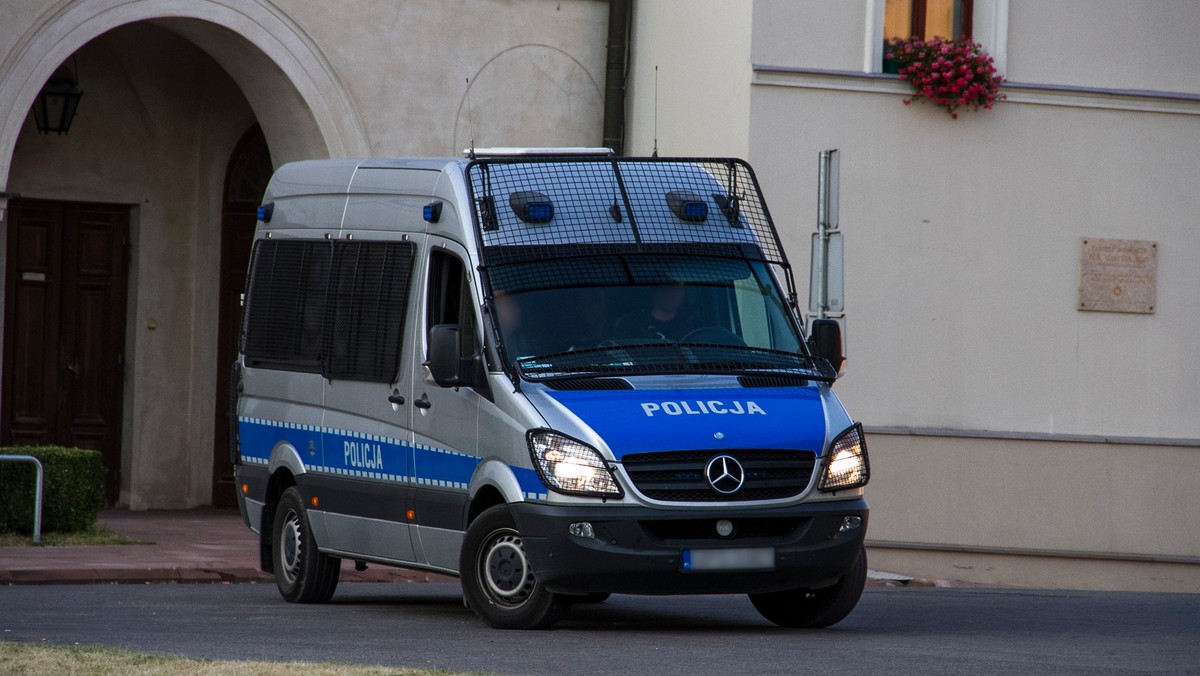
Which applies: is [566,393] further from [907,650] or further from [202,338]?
[202,338]

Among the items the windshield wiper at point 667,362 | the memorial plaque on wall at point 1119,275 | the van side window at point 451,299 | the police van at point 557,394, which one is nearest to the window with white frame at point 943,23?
the memorial plaque on wall at point 1119,275

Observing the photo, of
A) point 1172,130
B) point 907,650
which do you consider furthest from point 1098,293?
point 907,650

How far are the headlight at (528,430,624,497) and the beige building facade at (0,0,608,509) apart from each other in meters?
9.11

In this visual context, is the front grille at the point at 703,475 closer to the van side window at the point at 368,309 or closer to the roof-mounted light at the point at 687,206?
the roof-mounted light at the point at 687,206

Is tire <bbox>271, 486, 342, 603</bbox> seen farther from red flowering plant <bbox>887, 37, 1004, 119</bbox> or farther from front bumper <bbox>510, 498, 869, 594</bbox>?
red flowering plant <bbox>887, 37, 1004, 119</bbox>

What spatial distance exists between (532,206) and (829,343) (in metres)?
1.79

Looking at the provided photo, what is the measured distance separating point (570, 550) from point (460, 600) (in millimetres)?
3760

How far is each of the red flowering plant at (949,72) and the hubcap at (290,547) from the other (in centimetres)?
764

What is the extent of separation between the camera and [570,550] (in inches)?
367

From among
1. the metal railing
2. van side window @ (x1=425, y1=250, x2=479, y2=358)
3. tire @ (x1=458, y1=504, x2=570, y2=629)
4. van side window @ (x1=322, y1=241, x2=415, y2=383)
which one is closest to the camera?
tire @ (x1=458, y1=504, x2=570, y2=629)

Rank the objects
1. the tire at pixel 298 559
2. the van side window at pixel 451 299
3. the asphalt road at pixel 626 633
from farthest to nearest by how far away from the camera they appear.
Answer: the tire at pixel 298 559
the van side window at pixel 451 299
the asphalt road at pixel 626 633

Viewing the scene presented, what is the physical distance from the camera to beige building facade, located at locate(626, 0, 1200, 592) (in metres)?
17.1

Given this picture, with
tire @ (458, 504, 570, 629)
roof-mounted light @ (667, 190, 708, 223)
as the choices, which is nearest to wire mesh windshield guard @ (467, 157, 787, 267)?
roof-mounted light @ (667, 190, 708, 223)

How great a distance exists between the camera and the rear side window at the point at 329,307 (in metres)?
11.1
